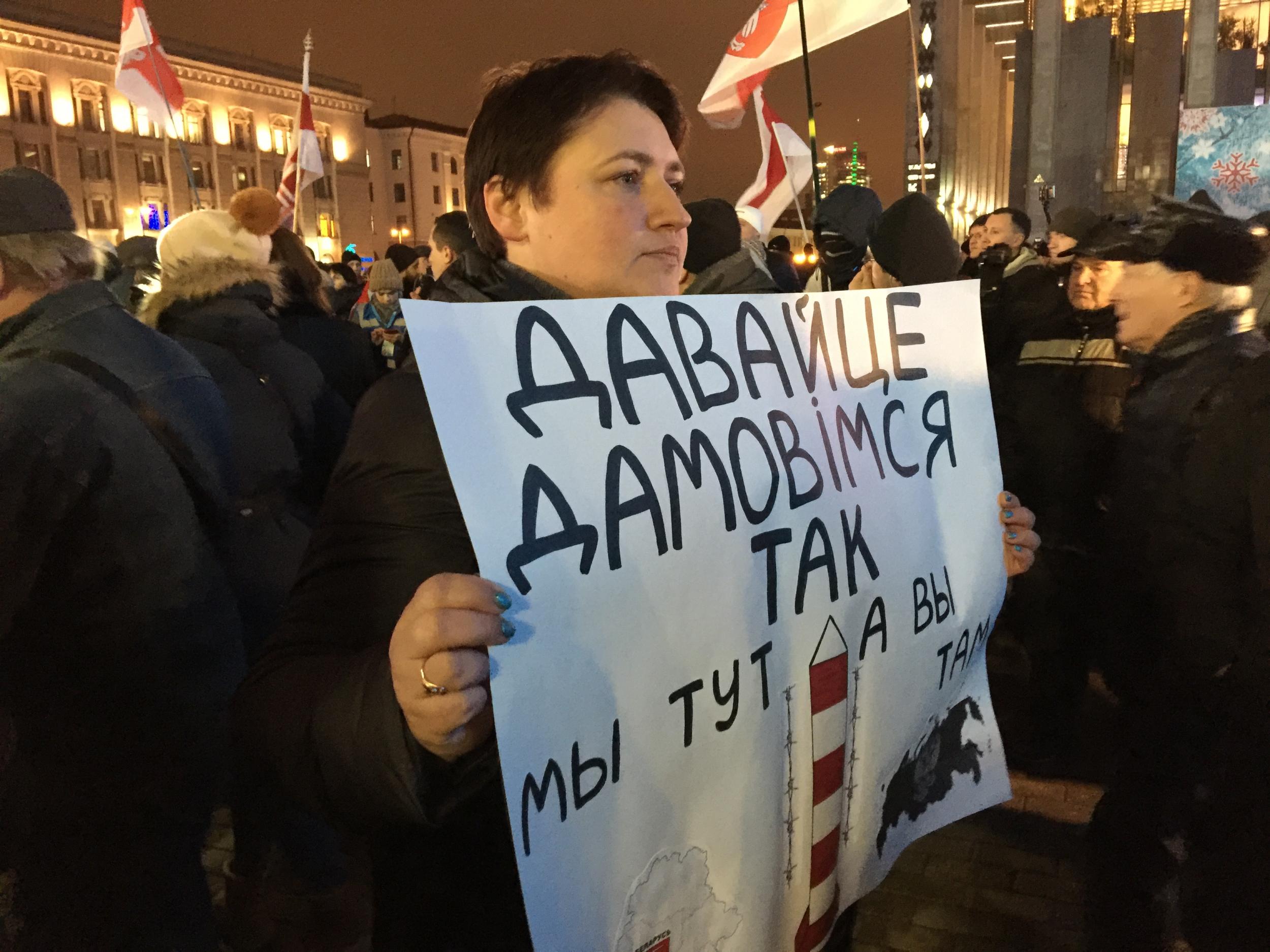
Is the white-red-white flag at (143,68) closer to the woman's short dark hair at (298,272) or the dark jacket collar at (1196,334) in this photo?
the woman's short dark hair at (298,272)

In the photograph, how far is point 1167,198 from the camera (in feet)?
10.1

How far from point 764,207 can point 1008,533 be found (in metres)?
4.42

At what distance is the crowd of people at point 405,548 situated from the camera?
1289mm

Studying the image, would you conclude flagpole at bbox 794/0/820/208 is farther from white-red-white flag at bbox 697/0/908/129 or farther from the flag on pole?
the flag on pole

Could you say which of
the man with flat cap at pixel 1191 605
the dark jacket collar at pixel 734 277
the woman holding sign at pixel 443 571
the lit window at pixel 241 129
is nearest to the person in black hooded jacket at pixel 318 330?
the dark jacket collar at pixel 734 277

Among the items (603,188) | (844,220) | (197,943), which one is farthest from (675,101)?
(844,220)

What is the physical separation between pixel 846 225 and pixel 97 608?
359 cm

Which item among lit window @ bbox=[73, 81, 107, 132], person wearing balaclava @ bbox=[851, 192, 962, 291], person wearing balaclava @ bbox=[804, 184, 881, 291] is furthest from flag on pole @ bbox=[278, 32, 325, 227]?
lit window @ bbox=[73, 81, 107, 132]

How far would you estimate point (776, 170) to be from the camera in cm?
593

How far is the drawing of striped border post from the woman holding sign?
486 mm

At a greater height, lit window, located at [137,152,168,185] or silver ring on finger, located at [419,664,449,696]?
lit window, located at [137,152,168,185]

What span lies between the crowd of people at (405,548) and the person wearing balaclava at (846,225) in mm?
26

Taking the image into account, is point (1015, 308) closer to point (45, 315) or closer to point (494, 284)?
point (494, 284)

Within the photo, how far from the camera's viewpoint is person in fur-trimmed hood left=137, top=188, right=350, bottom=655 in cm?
296
